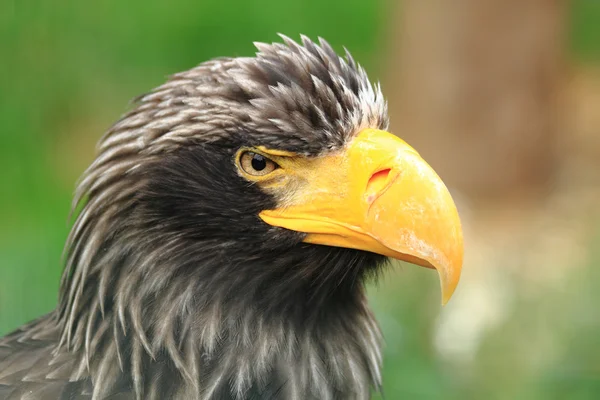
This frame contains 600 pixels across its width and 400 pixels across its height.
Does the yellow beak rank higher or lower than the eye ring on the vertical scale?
lower

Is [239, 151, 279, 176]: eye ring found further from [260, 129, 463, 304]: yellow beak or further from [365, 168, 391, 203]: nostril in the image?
[365, 168, 391, 203]: nostril

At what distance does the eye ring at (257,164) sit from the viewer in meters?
2.39

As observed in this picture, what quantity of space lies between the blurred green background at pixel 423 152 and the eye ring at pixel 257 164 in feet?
1.87

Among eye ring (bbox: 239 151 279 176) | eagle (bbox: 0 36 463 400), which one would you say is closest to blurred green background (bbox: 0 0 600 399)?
eagle (bbox: 0 36 463 400)

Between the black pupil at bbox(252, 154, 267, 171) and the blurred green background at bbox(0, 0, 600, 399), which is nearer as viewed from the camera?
the black pupil at bbox(252, 154, 267, 171)

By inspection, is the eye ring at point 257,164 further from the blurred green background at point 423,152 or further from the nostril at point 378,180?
the blurred green background at point 423,152

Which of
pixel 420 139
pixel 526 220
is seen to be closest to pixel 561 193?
pixel 526 220

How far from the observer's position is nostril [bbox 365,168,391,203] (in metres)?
2.30

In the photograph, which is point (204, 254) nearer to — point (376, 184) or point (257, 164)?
point (257, 164)

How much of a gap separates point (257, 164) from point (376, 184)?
0.31 meters

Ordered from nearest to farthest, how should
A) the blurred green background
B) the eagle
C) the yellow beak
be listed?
1. the yellow beak
2. the eagle
3. the blurred green background

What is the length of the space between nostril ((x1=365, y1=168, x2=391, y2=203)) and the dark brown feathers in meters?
0.14

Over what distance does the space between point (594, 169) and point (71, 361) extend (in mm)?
6156

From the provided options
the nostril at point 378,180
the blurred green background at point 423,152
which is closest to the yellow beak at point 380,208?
the nostril at point 378,180
